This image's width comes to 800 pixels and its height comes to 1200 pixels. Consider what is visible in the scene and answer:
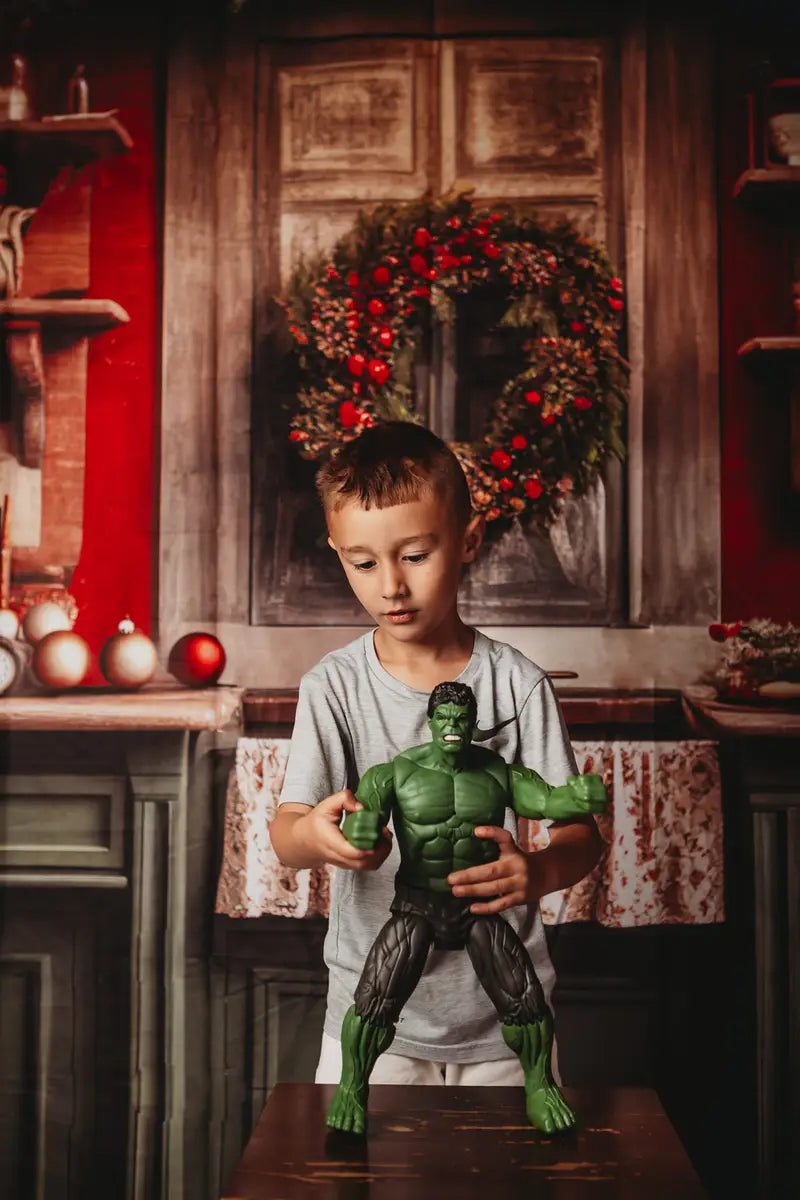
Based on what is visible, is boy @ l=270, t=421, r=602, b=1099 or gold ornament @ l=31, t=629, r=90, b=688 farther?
gold ornament @ l=31, t=629, r=90, b=688

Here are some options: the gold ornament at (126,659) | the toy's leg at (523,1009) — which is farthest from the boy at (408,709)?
the gold ornament at (126,659)

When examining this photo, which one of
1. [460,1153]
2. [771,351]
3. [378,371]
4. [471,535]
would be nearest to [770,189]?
[771,351]

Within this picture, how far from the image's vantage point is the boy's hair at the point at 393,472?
1.29m

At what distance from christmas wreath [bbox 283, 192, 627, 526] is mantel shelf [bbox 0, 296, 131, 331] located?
0.41 m

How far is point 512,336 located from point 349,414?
35 centimetres

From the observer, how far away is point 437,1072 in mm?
1411

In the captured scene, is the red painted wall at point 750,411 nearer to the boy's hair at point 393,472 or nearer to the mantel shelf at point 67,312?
the boy's hair at point 393,472

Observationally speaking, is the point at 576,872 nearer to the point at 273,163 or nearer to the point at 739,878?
the point at 739,878

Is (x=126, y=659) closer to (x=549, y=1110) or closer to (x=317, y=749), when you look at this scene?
(x=317, y=749)

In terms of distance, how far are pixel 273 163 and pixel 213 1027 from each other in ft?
5.55

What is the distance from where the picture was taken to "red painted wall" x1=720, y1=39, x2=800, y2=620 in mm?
2049

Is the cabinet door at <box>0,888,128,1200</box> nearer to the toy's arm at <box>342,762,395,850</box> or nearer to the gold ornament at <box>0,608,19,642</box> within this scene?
the gold ornament at <box>0,608,19,642</box>

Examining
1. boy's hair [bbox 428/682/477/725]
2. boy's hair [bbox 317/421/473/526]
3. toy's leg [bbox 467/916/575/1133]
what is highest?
boy's hair [bbox 317/421/473/526]

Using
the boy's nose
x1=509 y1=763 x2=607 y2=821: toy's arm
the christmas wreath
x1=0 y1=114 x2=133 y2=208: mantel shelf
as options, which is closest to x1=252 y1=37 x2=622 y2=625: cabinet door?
the christmas wreath
